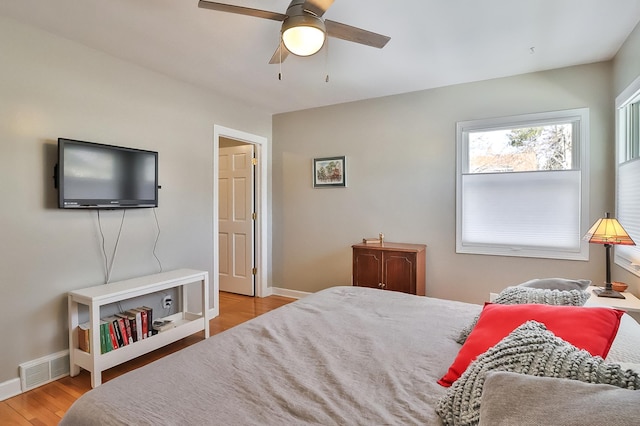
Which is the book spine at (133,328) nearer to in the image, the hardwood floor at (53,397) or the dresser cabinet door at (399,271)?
the hardwood floor at (53,397)

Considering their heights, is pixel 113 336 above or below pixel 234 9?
below

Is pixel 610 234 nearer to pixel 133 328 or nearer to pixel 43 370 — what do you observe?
pixel 133 328

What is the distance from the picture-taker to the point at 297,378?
4.08 feet

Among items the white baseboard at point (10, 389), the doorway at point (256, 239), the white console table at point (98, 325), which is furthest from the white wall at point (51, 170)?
the doorway at point (256, 239)

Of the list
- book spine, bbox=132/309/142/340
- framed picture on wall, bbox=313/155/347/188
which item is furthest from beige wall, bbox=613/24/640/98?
book spine, bbox=132/309/142/340

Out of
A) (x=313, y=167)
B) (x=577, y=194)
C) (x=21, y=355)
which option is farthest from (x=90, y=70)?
(x=577, y=194)

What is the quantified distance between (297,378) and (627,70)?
328 cm

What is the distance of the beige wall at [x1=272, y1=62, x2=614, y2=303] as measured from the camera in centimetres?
314

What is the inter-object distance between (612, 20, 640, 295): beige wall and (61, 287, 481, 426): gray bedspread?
5.78 feet

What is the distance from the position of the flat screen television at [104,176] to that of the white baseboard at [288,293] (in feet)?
7.38

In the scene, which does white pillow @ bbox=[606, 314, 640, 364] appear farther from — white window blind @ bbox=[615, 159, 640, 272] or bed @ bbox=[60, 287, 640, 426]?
Result: white window blind @ bbox=[615, 159, 640, 272]

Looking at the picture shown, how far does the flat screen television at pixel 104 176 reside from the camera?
8.24 ft

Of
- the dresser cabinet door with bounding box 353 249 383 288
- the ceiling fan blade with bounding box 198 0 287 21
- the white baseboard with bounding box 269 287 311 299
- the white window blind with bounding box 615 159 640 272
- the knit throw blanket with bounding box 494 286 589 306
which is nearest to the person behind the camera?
the knit throw blanket with bounding box 494 286 589 306

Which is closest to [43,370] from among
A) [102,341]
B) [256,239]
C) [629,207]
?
[102,341]
